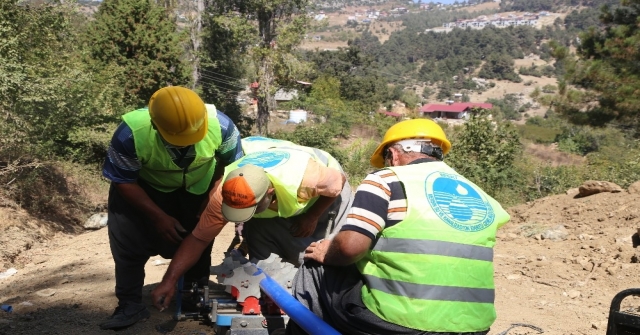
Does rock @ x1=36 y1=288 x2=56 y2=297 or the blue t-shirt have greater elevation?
the blue t-shirt

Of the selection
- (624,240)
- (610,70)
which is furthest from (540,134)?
(624,240)

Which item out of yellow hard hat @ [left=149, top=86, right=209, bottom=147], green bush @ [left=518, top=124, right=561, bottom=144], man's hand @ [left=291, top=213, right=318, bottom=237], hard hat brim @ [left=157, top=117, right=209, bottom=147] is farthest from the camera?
green bush @ [left=518, top=124, right=561, bottom=144]

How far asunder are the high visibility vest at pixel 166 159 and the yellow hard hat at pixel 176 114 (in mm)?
129

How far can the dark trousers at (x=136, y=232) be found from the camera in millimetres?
3227

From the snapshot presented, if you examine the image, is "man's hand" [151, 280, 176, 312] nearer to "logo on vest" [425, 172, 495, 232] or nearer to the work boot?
the work boot

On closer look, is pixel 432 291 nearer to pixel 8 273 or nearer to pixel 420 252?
pixel 420 252

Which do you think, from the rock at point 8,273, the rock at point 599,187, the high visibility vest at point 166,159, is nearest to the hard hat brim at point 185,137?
the high visibility vest at point 166,159

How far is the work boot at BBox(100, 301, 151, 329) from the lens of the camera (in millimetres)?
3240

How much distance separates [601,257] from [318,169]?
4799 mm

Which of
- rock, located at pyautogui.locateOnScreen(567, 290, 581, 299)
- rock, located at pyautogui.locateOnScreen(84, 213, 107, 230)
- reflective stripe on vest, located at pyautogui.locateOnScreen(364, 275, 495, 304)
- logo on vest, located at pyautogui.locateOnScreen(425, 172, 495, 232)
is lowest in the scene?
rock, located at pyautogui.locateOnScreen(84, 213, 107, 230)

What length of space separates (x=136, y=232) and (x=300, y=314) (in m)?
1.47

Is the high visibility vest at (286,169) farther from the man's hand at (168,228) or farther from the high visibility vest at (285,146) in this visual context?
the man's hand at (168,228)

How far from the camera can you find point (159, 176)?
123 inches

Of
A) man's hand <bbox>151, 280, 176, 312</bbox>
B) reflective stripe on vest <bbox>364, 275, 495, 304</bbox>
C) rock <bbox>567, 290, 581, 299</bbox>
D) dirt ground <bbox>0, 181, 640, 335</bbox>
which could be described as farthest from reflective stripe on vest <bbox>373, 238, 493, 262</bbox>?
rock <bbox>567, 290, 581, 299</bbox>
